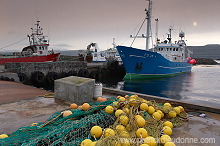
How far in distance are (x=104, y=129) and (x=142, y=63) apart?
18264 millimetres

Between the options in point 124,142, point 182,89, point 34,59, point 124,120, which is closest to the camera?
point 124,142

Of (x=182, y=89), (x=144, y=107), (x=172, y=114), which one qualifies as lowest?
(x=182, y=89)

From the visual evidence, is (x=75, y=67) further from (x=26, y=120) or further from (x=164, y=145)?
(x=164, y=145)

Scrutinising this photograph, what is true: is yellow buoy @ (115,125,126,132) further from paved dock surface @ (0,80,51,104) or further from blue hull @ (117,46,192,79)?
blue hull @ (117,46,192,79)

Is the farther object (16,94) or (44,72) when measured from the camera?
(44,72)

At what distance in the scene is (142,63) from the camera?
20.0 m

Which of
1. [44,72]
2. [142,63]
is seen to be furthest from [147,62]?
[44,72]

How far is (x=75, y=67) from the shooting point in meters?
18.6

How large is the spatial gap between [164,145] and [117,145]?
680 millimetres

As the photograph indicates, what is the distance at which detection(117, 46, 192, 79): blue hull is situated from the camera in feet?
63.3

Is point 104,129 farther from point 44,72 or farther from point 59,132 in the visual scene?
point 44,72

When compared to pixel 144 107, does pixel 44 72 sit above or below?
above

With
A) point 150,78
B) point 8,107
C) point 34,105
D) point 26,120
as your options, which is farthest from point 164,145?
point 150,78

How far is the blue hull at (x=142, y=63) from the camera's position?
1930 centimetres
